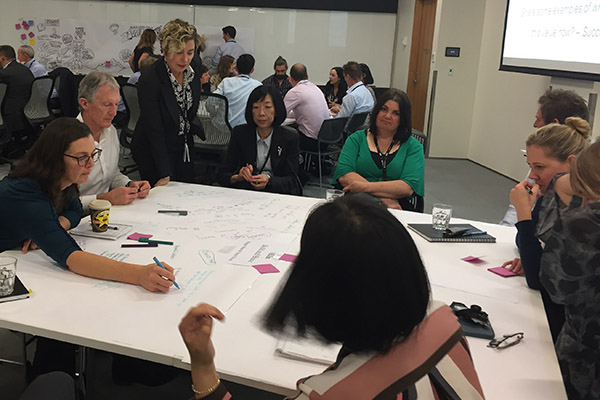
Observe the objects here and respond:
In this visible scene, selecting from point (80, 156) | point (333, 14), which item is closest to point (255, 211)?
point (80, 156)

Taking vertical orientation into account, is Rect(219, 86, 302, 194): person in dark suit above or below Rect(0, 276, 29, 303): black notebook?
above

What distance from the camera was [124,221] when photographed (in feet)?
7.54

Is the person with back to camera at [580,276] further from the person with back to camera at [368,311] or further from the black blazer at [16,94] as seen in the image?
the black blazer at [16,94]

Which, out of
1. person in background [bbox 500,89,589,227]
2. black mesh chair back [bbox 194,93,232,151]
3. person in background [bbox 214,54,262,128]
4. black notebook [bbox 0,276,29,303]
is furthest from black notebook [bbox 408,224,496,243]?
person in background [bbox 214,54,262,128]

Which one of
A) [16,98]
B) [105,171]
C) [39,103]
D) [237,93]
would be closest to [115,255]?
[105,171]

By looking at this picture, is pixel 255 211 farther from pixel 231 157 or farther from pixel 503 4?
pixel 503 4

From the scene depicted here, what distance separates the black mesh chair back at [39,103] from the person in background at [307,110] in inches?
109

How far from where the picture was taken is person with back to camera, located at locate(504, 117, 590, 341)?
6.01 feet

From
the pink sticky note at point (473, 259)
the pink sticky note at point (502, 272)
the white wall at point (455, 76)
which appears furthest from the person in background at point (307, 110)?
the pink sticky note at point (502, 272)

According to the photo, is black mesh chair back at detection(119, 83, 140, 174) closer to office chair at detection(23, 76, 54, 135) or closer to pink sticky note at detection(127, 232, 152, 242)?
office chair at detection(23, 76, 54, 135)

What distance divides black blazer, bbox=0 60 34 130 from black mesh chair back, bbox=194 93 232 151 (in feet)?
7.06

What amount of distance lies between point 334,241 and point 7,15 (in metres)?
10.5

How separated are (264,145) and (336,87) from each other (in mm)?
4475

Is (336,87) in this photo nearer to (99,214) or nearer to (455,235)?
(455,235)
